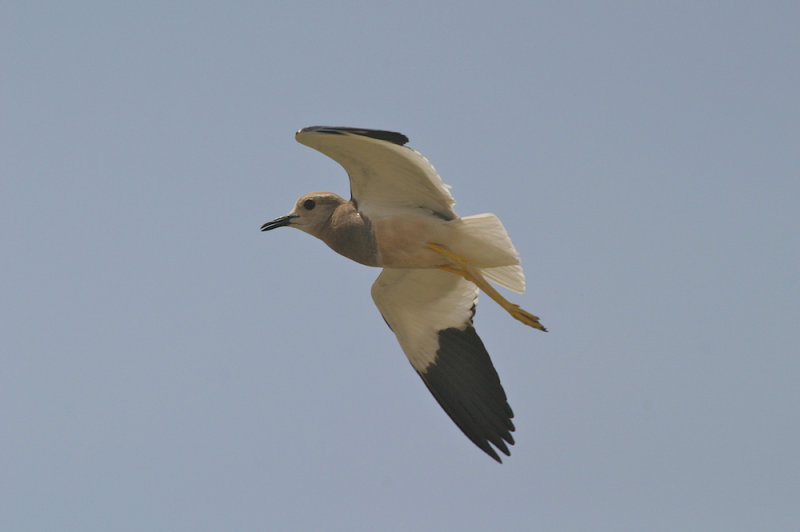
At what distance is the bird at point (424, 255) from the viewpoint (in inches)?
313

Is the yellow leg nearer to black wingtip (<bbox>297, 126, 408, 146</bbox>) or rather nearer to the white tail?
→ the white tail

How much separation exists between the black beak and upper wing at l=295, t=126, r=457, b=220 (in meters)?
0.61

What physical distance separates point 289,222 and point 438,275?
1550 millimetres

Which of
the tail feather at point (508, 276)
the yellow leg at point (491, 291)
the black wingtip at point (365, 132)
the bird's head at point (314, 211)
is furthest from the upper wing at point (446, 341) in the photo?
the black wingtip at point (365, 132)

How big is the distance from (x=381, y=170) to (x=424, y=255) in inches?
31.4

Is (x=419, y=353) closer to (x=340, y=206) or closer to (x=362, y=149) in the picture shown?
(x=340, y=206)

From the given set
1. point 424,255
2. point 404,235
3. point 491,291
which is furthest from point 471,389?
point 404,235

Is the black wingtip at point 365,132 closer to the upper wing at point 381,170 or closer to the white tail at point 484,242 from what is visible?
the upper wing at point 381,170

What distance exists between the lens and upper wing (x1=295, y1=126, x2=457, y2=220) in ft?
24.4

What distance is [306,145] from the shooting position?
7.75m

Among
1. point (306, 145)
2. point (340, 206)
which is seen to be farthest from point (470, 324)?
point (306, 145)

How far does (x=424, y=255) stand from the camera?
825 cm

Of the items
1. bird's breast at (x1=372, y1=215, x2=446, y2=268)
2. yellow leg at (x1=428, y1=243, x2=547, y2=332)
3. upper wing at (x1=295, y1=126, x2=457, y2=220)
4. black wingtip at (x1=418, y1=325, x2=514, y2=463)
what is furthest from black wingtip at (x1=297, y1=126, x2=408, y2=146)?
black wingtip at (x1=418, y1=325, x2=514, y2=463)

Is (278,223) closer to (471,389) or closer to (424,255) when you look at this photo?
(424,255)
